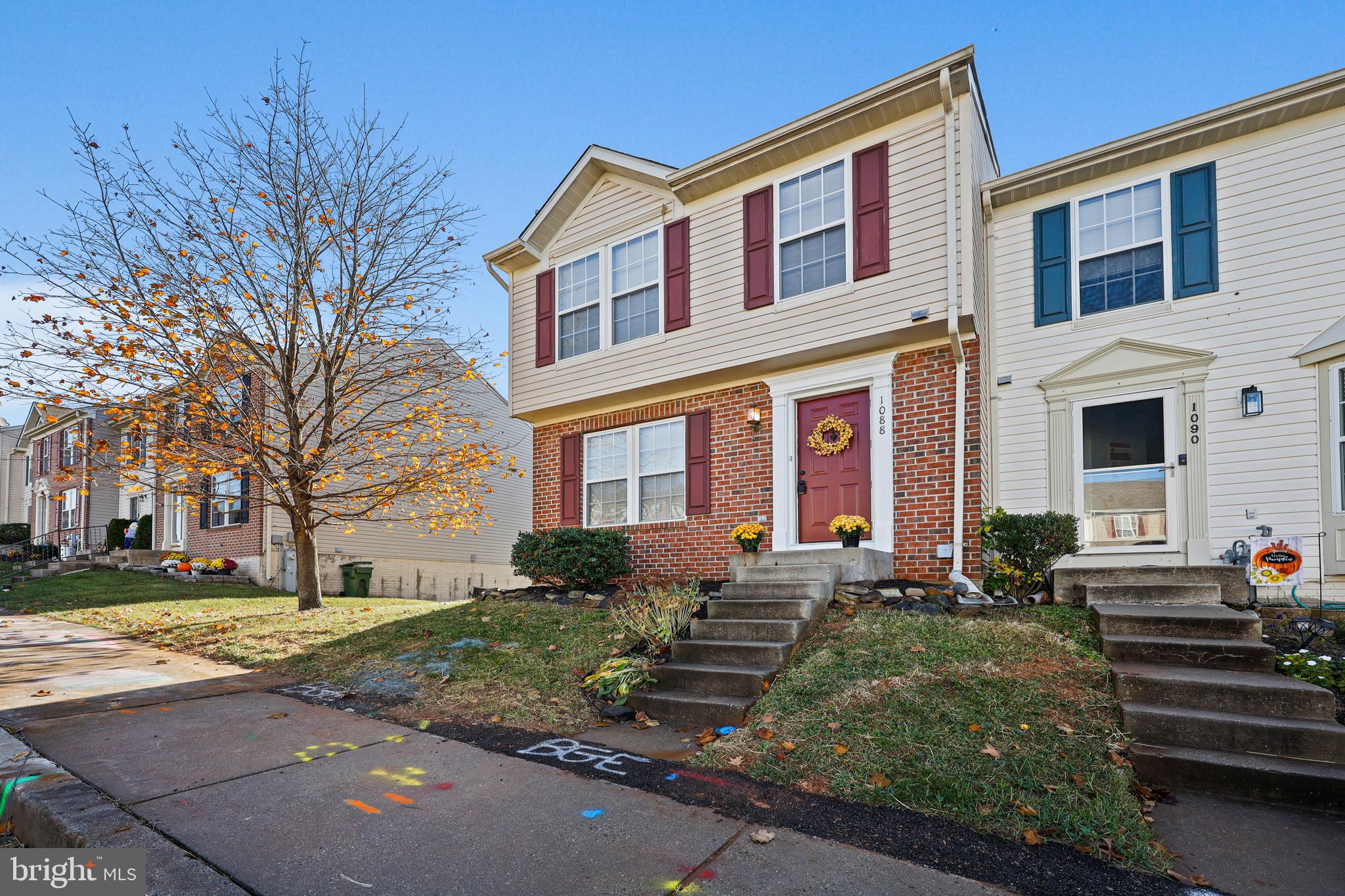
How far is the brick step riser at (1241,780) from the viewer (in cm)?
374

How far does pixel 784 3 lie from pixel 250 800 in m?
9.68

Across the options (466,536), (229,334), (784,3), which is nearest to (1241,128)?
(784,3)

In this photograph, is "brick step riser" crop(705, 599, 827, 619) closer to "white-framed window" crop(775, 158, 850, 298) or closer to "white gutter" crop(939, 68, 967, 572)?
"white gutter" crop(939, 68, 967, 572)

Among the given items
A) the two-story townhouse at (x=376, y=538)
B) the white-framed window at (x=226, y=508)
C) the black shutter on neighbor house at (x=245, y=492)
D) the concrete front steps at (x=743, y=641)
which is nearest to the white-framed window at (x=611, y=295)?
the two-story townhouse at (x=376, y=538)

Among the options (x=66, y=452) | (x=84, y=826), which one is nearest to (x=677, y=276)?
(x=84, y=826)

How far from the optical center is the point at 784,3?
930 cm

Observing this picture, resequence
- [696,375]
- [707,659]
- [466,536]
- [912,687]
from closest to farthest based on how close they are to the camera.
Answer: [912,687]
[707,659]
[696,375]
[466,536]

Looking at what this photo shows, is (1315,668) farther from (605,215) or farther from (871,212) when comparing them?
(605,215)

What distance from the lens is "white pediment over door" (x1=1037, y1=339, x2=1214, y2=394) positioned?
26.9 ft

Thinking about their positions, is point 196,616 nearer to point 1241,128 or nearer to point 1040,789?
point 1040,789

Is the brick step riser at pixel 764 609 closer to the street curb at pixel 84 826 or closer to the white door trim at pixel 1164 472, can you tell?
the white door trim at pixel 1164 472

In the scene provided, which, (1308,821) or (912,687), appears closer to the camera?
(1308,821)

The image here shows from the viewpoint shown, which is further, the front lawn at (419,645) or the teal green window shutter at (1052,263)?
the teal green window shutter at (1052,263)

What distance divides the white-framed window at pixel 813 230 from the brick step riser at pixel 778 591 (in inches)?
146
